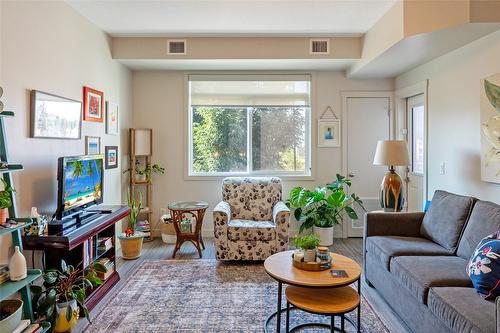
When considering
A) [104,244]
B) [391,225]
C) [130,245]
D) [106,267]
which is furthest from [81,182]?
[391,225]

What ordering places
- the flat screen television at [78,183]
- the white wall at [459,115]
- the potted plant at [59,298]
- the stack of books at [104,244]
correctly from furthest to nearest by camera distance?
the stack of books at [104,244] < the white wall at [459,115] < the flat screen television at [78,183] < the potted plant at [59,298]

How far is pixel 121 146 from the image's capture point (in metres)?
4.29

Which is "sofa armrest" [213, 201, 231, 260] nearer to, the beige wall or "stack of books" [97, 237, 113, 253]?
"stack of books" [97, 237, 113, 253]

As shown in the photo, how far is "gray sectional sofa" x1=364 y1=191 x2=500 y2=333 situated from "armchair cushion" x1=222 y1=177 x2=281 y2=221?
1.33 metres

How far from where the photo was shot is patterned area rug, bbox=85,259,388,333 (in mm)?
2355

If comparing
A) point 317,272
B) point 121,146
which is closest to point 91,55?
point 121,146

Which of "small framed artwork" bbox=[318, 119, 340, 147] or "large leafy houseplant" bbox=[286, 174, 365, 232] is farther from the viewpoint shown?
"small framed artwork" bbox=[318, 119, 340, 147]

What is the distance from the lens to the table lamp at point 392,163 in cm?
346

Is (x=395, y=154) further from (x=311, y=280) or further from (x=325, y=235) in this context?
(x=311, y=280)

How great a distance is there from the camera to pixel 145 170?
14.9 ft

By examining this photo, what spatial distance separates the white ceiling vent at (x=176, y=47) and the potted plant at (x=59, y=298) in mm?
2794

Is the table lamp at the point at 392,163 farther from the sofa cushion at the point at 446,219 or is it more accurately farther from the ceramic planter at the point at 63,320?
the ceramic planter at the point at 63,320

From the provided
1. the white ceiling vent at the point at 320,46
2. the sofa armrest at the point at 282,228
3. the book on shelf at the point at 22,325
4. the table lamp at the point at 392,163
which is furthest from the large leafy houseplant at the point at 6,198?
the white ceiling vent at the point at 320,46

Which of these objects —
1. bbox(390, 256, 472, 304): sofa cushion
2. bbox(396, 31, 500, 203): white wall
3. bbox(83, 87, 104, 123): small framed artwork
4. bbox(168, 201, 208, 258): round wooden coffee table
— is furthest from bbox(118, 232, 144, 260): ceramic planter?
bbox(396, 31, 500, 203): white wall
